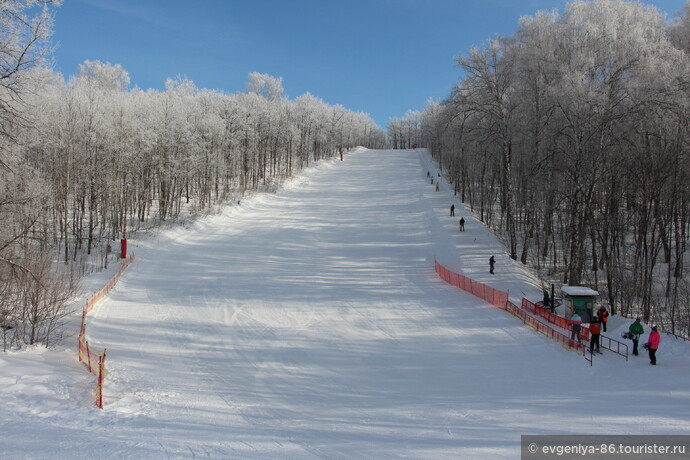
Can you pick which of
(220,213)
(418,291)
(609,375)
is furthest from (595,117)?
(220,213)

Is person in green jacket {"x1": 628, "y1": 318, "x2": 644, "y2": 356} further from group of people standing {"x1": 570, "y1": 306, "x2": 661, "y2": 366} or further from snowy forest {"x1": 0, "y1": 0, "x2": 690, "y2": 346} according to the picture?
snowy forest {"x1": 0, "y1": 0, "x2": 690, "y2": 346}

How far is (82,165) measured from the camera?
29969 mm

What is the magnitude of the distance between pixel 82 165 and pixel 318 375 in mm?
26385

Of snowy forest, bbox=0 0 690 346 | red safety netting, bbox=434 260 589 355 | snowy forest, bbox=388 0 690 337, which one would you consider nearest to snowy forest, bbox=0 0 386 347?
snowy forest, bbox=0 0 690 346

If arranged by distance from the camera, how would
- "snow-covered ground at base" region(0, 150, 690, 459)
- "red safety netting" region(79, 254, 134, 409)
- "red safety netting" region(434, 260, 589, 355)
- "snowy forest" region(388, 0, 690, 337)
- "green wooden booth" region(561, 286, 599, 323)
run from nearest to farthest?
1. "snow-covered ground at base" region(0, 150, 690, 459)
2. "red safety netting" region(79, 254, 134, 409)
3. "red safety netting" region(434, 260, 589, 355)
4. "green wooden booth" region(561, 286, 599, 323)
5. "snowy forest" region(388, 0, 690, 337)

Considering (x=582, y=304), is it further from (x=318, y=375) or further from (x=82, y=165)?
(x=82, y=165)

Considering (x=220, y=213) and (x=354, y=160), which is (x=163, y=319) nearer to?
(x=220, y=213)

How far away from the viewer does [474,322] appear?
16672mm

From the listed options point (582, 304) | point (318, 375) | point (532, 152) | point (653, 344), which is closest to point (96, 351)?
point (318, 375)

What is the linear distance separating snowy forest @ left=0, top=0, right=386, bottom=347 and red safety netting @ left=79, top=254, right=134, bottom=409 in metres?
0.80

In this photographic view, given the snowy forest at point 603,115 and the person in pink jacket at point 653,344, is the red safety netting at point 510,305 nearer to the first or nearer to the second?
the person in pink jacket at point 653,344

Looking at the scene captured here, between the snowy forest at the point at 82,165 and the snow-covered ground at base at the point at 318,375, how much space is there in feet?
7.39

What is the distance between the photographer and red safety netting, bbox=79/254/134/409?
9.57 m

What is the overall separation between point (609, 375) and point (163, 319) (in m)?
15.0
